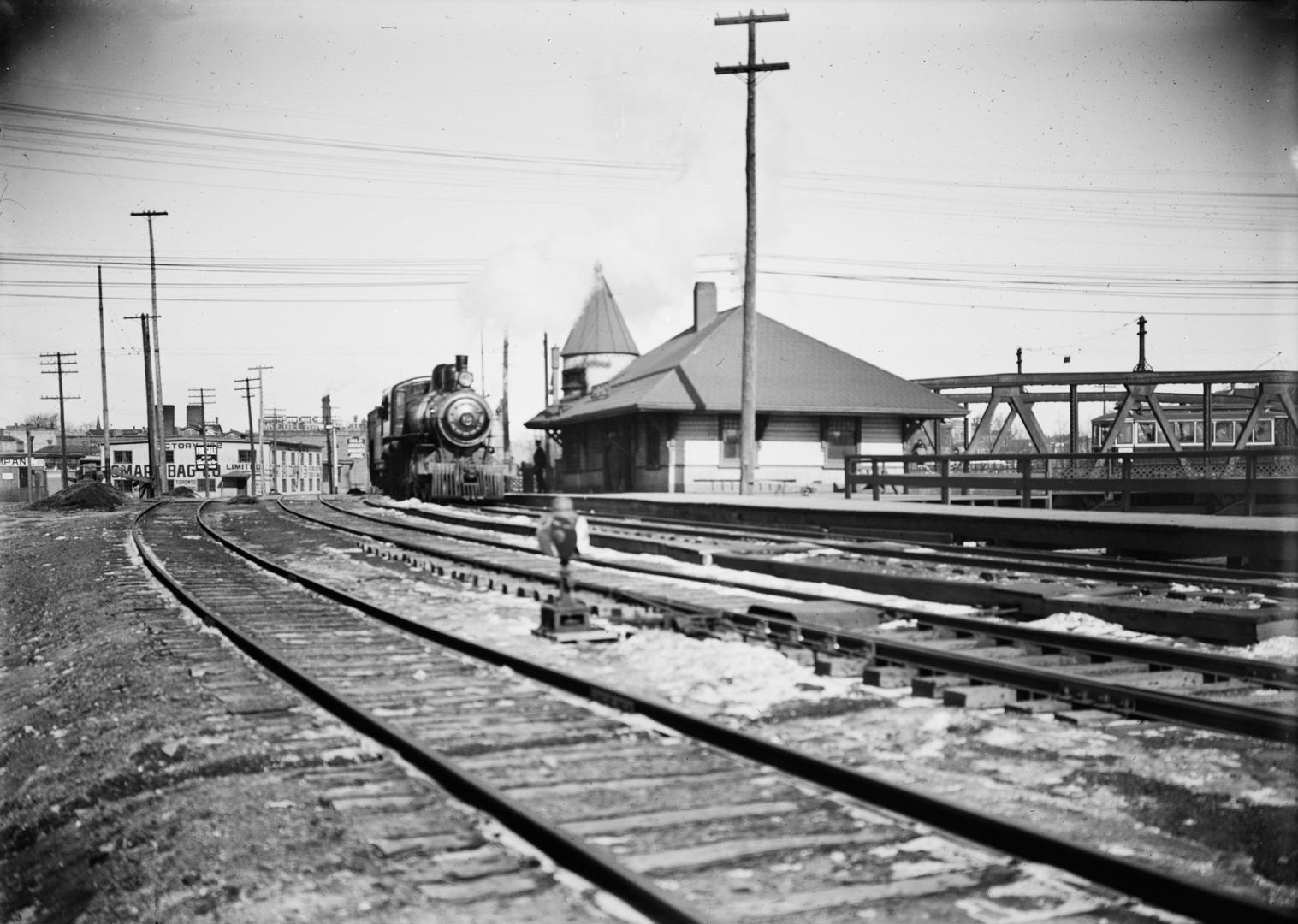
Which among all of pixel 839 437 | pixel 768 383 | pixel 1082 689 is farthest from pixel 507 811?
pixel 839 437

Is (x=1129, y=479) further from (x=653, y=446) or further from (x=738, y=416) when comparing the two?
(x=653, y=446)

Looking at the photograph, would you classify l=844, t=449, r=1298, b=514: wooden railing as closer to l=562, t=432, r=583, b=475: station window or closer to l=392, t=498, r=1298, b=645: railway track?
l=392, t=498, r=1298, b=645: railway track

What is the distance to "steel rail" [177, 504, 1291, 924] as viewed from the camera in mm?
3293

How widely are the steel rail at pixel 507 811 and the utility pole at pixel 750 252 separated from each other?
1807cm

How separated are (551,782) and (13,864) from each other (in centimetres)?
241

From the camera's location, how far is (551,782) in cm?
495

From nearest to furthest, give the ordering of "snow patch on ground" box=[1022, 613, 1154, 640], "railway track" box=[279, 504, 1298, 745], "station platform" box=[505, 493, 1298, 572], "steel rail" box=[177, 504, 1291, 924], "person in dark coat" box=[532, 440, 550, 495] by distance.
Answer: "steel rail" box=[177, 504, 1291, 924]
"railway track" box=[279, 504, 1298, 745]
"snow patch on ground" box=[1022, 613, 1154, 640]
"station platform" box=[505, 493, 1298, 572]
"person in dark coat" box=[532, 440, 550, 495]

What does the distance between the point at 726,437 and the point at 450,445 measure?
28.3ft

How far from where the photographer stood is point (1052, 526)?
14.7 m

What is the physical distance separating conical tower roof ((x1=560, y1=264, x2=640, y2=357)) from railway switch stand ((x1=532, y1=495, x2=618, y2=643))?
48.6 m

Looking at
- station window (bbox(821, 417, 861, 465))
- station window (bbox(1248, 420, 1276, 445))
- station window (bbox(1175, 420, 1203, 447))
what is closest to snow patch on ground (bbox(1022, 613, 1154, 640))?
station window (bbox(821, 417, 861, 465))

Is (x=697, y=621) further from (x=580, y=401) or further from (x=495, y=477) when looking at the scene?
(x=580, y=401)

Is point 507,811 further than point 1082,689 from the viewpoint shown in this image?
No

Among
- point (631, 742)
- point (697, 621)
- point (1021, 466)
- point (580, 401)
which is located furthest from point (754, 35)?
point (631, 742)
